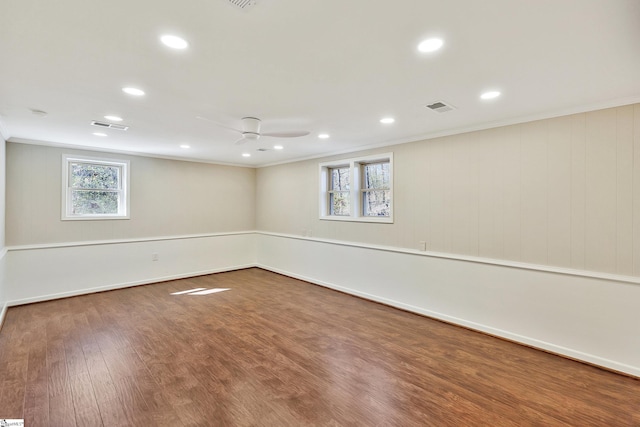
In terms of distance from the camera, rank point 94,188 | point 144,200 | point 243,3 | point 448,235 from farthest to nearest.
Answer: point 144,200 < point 94,188 < point 448,235 < point 243,3

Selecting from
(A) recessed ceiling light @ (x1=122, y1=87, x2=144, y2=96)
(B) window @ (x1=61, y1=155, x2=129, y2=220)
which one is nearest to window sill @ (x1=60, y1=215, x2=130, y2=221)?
(B) window @ (x1=61, y1=155, x2=129, y2=220)

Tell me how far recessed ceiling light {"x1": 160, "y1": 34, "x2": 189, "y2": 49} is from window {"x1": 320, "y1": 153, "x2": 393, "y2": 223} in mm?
3433

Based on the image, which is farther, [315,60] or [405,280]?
[405,280]

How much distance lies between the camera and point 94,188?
538cm

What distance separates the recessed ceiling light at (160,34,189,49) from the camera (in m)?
1.80

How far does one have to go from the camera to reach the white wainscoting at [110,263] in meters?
4.64

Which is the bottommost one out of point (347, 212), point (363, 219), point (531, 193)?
point (363, 219)

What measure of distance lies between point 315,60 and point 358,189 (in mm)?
3347

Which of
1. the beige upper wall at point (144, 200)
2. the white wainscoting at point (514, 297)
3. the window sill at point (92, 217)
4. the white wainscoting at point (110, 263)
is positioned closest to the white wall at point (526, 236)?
the white wainscoting at point (514, 297)

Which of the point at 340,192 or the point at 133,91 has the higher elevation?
the point at 133,91

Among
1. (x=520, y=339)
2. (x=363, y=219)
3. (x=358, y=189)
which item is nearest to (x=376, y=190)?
(x=358, y=189)

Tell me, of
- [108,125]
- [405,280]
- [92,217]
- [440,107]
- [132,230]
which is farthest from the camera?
[132,230]

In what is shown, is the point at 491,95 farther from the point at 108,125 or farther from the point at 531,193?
the point at 108,125

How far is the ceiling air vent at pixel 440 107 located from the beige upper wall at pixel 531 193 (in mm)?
911
